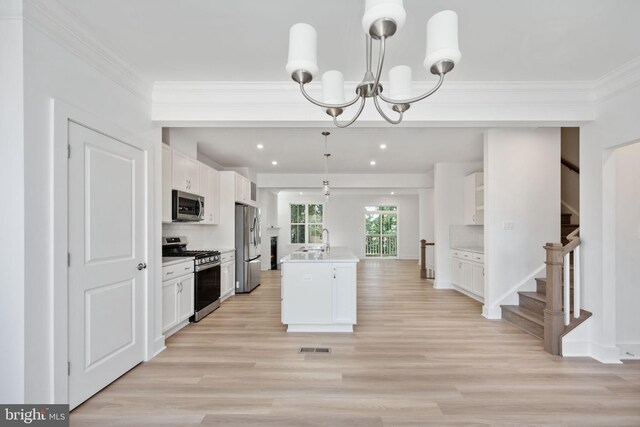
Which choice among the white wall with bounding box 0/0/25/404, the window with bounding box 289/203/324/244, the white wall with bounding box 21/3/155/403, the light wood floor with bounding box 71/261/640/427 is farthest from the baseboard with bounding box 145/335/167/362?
the window with bounding box 289/203/324/244

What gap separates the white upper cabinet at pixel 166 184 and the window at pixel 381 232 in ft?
30.0

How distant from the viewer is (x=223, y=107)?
3.07m

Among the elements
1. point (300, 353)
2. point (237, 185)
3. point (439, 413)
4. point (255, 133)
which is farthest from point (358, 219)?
point (439, 413)

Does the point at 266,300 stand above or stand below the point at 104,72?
below

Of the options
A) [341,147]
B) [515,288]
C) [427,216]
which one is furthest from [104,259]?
[427,216]

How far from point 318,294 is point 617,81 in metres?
3.50

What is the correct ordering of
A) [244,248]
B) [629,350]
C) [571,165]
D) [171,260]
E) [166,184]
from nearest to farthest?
[629,350] → [171,260] → [166,184] → [571,165] → [244,248]

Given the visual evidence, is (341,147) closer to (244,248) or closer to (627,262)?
(244,248)

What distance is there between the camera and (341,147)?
5.45 metres

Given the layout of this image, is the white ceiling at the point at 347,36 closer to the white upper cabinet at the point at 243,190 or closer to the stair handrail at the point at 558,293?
the stair handrail at the point at 558,293

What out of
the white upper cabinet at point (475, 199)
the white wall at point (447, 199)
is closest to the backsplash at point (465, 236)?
the white wall at point (447, 199)

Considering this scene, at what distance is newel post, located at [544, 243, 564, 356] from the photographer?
318 centimetres

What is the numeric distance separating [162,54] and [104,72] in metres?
0.44

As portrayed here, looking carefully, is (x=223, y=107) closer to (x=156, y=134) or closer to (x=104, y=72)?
(x=156, y=134)
